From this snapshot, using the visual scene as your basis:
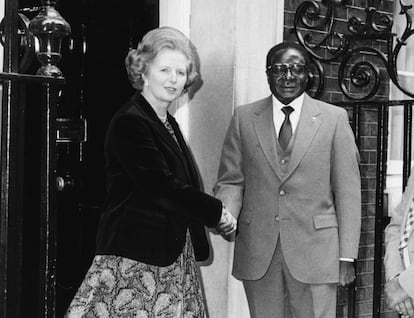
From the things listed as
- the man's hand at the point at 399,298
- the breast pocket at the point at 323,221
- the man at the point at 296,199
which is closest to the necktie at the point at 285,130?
the man at the point at 296,199

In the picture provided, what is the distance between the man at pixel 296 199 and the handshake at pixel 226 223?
4.8 inches

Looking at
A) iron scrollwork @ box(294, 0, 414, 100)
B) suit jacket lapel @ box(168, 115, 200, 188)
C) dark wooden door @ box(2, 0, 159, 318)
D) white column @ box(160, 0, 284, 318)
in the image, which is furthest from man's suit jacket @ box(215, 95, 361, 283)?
dark wooden door @ box(2, 0, 159, 318)

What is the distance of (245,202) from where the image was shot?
379 centimetres

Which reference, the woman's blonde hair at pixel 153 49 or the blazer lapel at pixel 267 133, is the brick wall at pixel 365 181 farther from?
the woman's blonde hair at pixel 153 49

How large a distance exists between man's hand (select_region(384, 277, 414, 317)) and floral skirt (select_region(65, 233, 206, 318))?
3.07 ft

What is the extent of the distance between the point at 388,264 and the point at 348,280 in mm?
595

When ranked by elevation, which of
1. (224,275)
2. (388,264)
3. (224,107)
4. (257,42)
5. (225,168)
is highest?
(257,42)

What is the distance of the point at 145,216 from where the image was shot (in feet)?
11.0

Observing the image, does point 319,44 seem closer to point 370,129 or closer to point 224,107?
point 224,107

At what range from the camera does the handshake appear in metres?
3.53

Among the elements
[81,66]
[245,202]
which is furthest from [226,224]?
[81,66]

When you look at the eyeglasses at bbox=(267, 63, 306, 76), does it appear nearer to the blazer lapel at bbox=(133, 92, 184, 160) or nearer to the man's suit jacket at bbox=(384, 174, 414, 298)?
the blazer lapel at bbox=(133, 92, 184, 160)

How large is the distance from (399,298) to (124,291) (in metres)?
1.14

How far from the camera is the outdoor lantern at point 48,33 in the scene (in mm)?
2250
